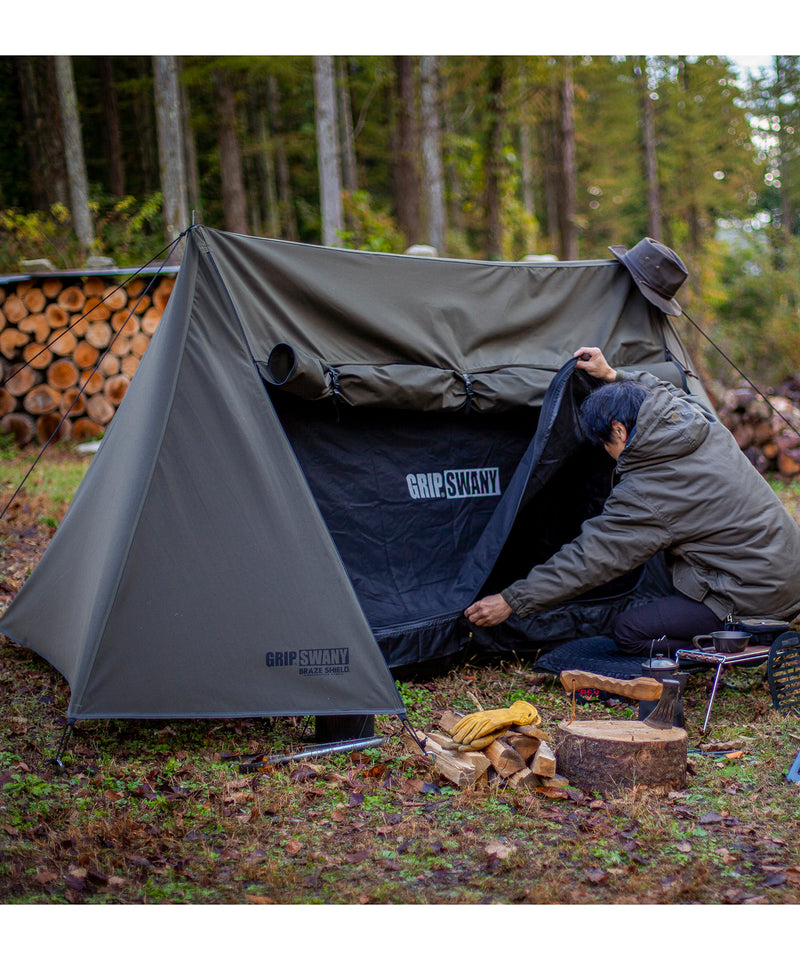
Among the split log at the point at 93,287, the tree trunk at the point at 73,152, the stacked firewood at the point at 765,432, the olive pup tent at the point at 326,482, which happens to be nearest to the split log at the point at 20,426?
the split log at the point at 93,287

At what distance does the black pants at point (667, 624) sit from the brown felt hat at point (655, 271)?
1.59 meters

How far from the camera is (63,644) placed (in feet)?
12.1

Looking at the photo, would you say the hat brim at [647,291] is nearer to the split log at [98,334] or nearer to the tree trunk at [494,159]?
the split log at [98,334]

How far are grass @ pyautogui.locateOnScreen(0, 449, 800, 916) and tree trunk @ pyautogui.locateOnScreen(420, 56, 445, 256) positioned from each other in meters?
11.4

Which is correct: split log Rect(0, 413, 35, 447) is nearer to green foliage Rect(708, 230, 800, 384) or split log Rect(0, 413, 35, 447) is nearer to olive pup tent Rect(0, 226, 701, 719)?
olive pup tent Rect(0, 226, 701, 719)

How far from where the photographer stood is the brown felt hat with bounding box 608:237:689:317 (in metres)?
4.52

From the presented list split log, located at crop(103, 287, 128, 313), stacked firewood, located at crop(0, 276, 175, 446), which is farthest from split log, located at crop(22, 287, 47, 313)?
split log, located at crop(103, 287, 128, 313)

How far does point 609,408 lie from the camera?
3869 mm

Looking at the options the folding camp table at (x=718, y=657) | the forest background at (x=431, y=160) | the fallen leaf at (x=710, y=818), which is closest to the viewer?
the fallen leaf at (x=710, y=818)

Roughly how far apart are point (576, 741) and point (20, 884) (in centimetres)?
182

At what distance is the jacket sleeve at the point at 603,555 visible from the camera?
12.5 ft

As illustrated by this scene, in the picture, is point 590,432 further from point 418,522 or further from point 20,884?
point 20,884

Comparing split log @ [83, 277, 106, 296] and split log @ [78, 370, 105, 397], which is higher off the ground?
split log @ [83, 277, 106, 296]
